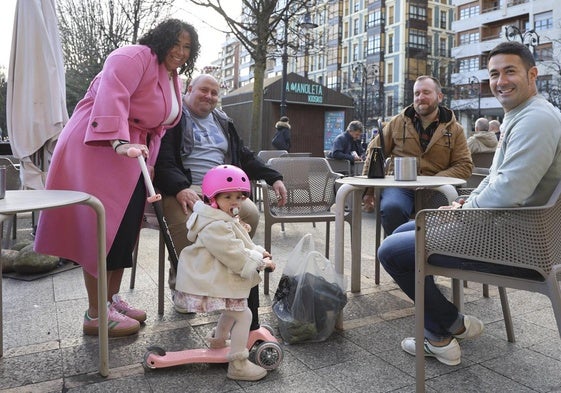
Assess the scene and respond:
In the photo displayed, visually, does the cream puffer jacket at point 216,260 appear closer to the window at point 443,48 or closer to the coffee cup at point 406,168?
the coffee cup at point 406,168

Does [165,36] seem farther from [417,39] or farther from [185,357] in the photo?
[417,39]

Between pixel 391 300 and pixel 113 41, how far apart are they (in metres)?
17.0

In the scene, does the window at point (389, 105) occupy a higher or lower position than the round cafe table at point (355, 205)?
higher

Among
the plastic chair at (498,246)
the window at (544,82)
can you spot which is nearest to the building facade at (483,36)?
the window at (544,82)

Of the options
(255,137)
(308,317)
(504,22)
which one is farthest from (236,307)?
(504,22)

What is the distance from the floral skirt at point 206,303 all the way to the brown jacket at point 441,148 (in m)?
2.13

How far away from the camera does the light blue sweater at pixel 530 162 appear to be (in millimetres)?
1960

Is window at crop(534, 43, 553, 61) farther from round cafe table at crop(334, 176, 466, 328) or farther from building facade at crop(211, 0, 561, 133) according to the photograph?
round cafe table at crop(334, 176, 466, 328)

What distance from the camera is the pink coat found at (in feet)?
8.69

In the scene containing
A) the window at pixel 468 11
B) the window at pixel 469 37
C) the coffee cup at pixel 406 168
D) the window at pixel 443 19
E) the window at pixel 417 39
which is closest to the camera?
the coffee cup at pixel 406 168

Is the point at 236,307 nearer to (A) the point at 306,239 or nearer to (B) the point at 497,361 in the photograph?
(A) the point at 306,239

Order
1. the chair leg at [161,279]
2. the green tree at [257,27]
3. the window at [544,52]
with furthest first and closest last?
the window at [544,52]
the green tree at [257,27]
the chair leg at [161,279]

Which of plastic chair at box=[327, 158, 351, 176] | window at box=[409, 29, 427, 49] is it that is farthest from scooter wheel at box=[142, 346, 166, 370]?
window at box=[409, 29, 427, 49]

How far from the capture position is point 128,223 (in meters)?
2.82
